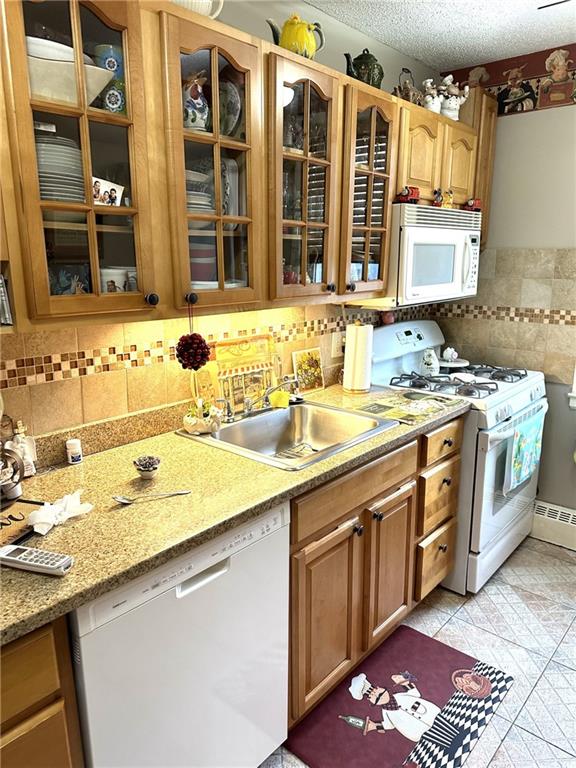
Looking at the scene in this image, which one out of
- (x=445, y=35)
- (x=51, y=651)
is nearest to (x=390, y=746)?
(x=51, y=651)

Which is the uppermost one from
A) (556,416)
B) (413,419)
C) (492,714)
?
(413,419)

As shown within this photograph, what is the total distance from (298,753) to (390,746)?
30 cm

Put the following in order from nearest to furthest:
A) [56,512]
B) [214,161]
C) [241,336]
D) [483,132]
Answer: [56,512] < [214,161] < [241,336] < [483,132]

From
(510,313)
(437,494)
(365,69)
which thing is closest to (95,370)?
(437,494)

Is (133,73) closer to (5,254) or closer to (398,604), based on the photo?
(5,254)

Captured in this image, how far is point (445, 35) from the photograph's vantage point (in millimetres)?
2531

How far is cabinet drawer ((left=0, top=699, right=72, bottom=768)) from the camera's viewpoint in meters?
0.96

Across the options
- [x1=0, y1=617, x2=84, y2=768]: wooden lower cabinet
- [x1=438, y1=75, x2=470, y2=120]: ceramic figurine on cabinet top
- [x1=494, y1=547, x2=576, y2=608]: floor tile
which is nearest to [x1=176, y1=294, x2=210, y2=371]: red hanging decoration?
[x1=0, y1=617, x2=84, y2=768]: wooden lower cabinet

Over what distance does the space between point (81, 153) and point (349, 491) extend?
4.08 ft

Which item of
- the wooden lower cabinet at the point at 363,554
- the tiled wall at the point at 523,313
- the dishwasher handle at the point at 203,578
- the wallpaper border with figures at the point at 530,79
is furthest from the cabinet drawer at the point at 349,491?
the wallpaper border with figures at the point at 530,79

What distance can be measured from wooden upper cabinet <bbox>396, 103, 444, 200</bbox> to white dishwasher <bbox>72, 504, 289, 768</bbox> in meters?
1.65

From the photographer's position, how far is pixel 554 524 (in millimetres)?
3023

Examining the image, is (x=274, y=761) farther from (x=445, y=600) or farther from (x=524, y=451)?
(x=524, y=451)

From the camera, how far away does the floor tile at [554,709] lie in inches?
70.9
